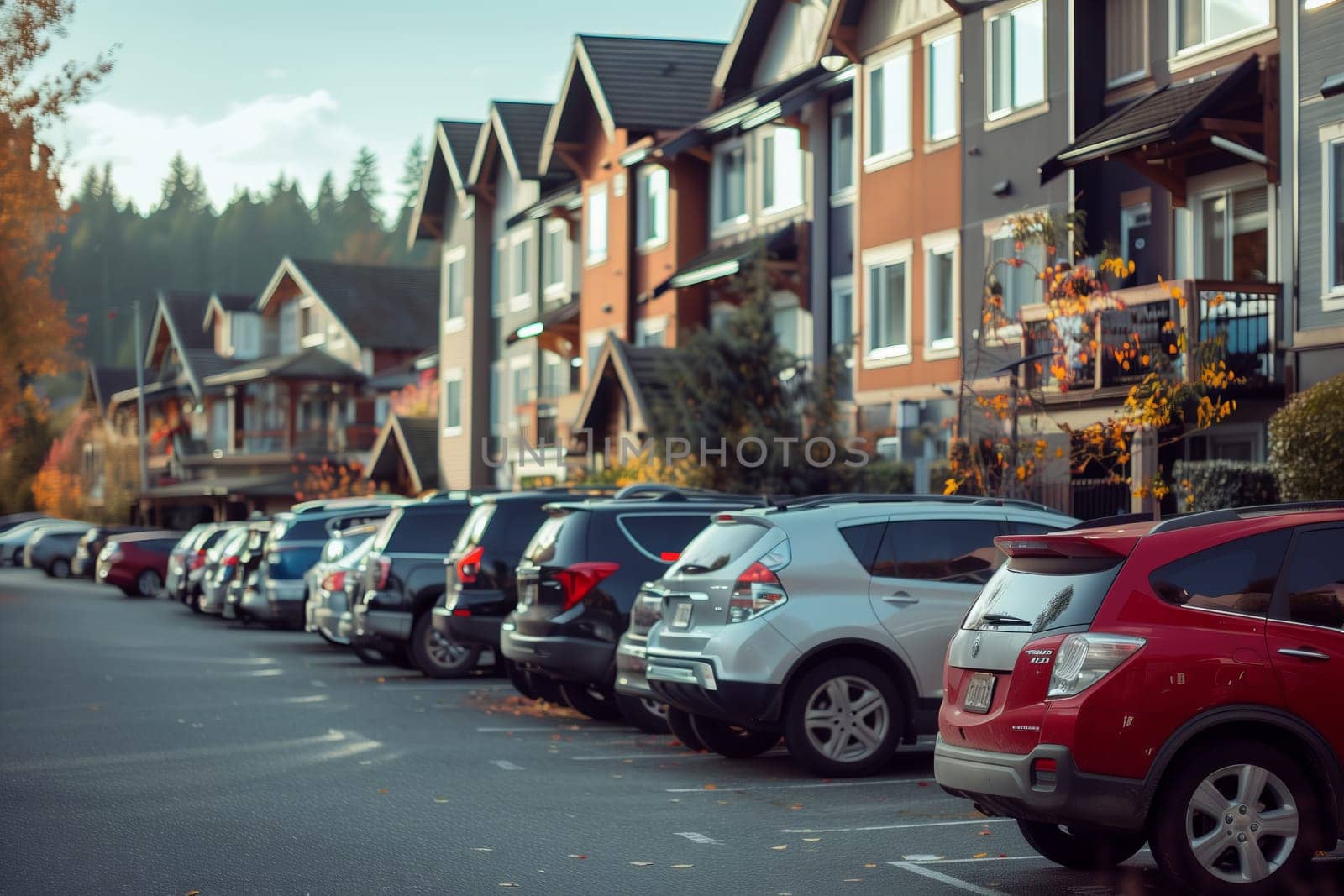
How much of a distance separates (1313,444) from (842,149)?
14.8 meters

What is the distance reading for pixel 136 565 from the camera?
45469 millimetres

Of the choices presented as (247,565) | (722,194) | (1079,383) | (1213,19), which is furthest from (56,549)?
(1213,19)

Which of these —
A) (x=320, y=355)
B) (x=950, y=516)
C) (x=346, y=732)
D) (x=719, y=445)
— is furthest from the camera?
(x=320, y=355)

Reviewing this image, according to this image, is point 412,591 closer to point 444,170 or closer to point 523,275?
point 523,275

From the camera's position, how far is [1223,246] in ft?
70.8

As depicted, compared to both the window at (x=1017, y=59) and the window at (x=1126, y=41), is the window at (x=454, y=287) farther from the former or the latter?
the window at (x=1126, y=41)

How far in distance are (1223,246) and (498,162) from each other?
29036mm

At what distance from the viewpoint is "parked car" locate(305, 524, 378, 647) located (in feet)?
73.2

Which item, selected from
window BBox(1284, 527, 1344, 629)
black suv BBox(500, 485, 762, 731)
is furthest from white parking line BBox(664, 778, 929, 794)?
window BBox(1284, 527, 1344, 629)

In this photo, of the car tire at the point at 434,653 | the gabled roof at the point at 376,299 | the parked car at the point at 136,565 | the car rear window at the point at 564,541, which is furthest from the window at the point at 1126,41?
the gabled roof at the point at 376,299

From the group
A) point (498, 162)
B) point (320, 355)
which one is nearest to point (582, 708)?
point (498, 162)

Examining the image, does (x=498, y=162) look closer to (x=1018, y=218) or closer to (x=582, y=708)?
(x=1018, y=218)

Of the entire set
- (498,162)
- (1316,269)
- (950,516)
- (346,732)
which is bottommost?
(346,732)

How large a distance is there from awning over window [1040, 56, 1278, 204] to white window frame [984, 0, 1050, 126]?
7.40 feet
